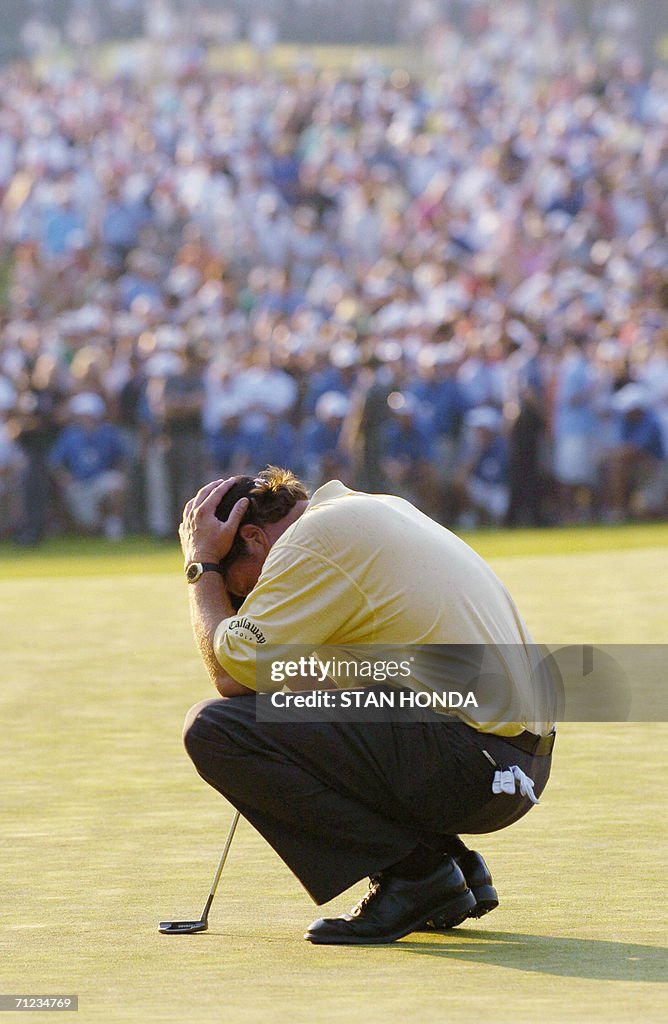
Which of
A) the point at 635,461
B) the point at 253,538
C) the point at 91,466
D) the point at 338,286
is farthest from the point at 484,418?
the point at 253,538

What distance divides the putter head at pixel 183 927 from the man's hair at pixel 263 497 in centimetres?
89

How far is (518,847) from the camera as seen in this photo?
5695mm

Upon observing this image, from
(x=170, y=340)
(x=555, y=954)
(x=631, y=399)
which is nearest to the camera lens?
(x=555, y=954)

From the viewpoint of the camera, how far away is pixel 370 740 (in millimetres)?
4570

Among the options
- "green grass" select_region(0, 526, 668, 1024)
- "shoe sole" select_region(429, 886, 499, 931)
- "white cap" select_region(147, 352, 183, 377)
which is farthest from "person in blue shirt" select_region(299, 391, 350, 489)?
"shoe sole" select_region(429, 886, 499, 931)

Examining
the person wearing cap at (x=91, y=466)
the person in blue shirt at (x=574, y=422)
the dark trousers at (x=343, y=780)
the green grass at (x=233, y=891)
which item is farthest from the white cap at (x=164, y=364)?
the dark trousers at (x=343, y=780)

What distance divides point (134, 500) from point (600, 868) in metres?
14.4

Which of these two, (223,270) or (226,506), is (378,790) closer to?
(226,506)

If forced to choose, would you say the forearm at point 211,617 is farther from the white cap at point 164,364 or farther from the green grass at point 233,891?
the white cap at point 164,364

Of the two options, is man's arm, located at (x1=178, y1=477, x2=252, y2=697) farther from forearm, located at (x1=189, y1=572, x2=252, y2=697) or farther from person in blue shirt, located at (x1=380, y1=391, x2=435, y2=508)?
person in blue shirt, located at (x1=380, y1=391, x2=435, y2=508)

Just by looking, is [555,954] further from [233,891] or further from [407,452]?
[407,452]

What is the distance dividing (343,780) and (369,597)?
0.44 metres

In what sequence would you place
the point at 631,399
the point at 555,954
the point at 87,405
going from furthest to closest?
the point at 631,399 < the point at 87,405 < the point at 555,954

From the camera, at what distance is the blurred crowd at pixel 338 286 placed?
750 inches
